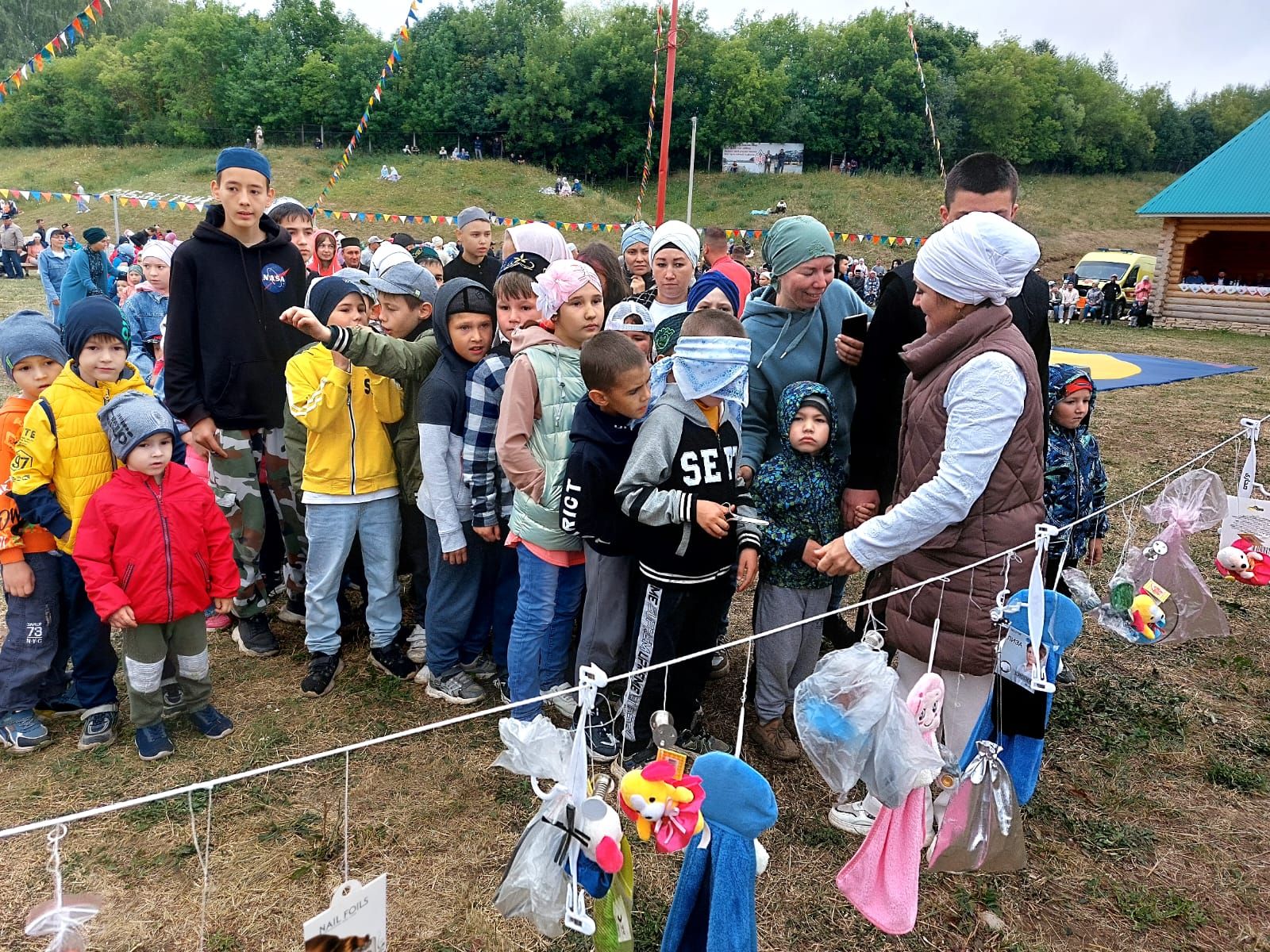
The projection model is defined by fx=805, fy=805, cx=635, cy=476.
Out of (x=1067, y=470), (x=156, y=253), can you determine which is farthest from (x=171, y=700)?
(x=156, y=253)

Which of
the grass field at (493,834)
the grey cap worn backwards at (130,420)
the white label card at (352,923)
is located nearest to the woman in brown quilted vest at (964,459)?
the grass field at (493,834)

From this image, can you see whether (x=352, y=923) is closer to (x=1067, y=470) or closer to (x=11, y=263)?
(x=1067, y=470)

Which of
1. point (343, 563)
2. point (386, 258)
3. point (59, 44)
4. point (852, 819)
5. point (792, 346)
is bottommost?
point (852, 819)

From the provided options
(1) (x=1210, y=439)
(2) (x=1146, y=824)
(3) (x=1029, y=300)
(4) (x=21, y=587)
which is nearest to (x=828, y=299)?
(3) (x=1029, y=300)

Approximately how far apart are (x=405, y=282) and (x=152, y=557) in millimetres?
1524

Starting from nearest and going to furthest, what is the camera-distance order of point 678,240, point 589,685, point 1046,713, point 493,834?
point 589,685 → point 1046,713 → point 493,834 → point 678,240

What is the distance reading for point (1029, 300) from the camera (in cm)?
286

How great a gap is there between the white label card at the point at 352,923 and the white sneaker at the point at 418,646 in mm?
2197

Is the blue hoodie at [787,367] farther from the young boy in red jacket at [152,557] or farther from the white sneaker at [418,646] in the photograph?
the young boy in red jacket at [152,557]

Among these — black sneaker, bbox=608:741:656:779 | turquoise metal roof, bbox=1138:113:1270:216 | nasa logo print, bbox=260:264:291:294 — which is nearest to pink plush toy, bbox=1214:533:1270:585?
black sneaker, bbox=608:741:656:779

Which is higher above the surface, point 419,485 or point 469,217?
point 469,217

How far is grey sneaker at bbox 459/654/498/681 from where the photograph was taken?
12.1 feet

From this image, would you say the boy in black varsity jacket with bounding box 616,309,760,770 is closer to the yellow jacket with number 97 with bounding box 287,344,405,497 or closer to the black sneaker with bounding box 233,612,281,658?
the yellow jacket with number 97 with bounding box 287,344,405,497

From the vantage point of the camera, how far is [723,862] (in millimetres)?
1697
